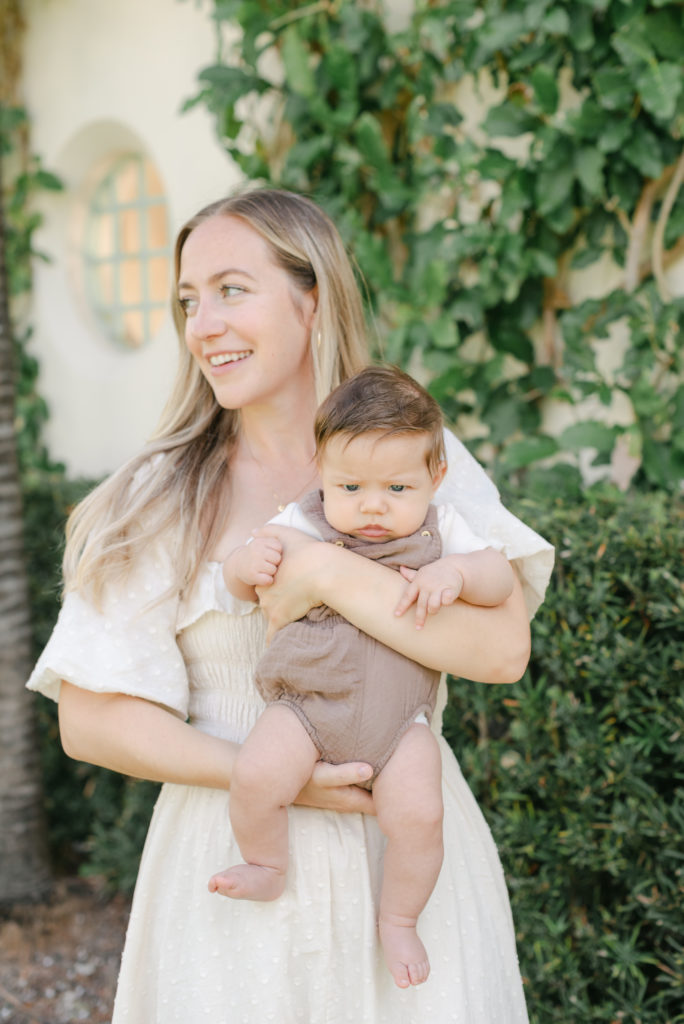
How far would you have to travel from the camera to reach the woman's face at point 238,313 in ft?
6.47

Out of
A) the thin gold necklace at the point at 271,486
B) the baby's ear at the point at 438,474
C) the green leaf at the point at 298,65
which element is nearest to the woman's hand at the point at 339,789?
the baby's ear at the point at 438,474

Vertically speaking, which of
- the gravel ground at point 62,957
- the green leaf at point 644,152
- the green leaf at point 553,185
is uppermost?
the green leaf at point 644,152

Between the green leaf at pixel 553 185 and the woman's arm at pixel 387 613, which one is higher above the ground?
the green leaf at pixel 553 185

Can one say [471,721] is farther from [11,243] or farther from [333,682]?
[11,243]

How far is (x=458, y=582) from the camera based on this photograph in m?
1.60

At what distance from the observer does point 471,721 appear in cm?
319

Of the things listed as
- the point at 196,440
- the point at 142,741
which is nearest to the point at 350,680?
the point at 142,741

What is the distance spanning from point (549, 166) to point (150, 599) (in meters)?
2.19

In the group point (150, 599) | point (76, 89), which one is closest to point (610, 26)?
point (150, 599)

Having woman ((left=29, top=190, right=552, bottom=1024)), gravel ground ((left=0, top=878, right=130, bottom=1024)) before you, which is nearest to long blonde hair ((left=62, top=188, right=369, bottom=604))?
woman ((left=29, top=190, right=552, bottom=1024))

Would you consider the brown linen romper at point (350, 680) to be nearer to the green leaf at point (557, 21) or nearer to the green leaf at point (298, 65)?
the green leaf at point (557, 21)

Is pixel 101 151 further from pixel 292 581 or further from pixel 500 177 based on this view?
pixel 292 581

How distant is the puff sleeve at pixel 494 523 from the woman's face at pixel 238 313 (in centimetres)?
40

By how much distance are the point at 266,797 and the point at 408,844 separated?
0.24 m
